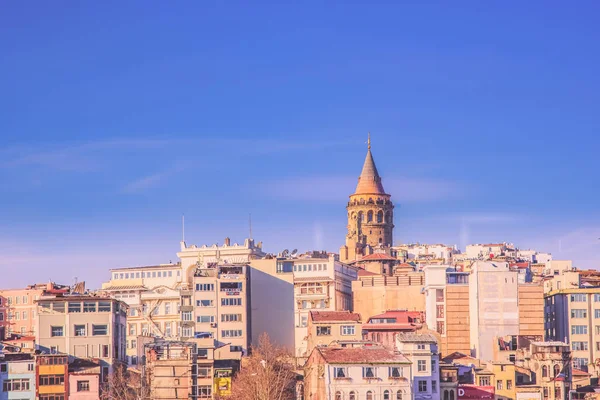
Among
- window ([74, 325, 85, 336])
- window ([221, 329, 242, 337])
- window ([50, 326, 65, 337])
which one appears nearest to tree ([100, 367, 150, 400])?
window ([74, 325, 85, 336])

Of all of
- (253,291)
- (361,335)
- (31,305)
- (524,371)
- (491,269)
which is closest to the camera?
(524,371)

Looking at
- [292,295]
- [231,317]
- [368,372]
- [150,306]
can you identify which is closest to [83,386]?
[368,372]

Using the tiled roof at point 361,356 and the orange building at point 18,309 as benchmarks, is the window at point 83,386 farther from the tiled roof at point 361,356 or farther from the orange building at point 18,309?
the orange building at point 18,309

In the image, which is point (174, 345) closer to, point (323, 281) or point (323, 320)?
point (323, 320)

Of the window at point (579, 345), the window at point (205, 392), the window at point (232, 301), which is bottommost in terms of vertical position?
the window at point (205, 392)

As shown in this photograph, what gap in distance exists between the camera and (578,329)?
13975cm

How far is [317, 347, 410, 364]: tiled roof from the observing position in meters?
105

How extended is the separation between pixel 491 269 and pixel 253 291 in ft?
85.8

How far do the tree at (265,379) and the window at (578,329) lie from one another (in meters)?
31.4

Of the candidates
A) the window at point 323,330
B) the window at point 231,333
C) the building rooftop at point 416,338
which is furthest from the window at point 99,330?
the building rooftop at point 416,338

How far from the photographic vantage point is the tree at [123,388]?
358 ft

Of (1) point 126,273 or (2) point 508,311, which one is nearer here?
(2) point 508,311

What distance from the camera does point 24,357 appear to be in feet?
364

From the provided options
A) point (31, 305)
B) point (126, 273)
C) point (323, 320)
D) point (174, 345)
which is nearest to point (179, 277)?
point (126, 273)
